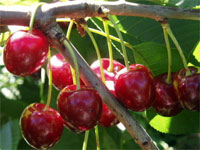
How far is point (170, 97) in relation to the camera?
1456 millimetres

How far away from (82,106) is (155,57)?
1.83ft

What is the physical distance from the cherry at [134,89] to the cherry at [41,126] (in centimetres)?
23

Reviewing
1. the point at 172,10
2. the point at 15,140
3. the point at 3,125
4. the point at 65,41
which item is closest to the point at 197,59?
the point at 172,10

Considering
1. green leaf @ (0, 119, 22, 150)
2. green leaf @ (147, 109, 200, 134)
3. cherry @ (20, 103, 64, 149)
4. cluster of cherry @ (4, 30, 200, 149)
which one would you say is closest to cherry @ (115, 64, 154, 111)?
cluster of cherry @ (4, 30, 200, 149)

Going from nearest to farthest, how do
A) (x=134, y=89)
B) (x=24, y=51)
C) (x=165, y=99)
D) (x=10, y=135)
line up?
(x=24, y=51)
(x=134, y=89)
(x=165, y=99)
(x=10, y=135)

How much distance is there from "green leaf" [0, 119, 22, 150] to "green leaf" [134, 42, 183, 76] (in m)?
1.07

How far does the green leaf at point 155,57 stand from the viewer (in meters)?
1.63

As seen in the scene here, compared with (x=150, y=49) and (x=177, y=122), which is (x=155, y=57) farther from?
(x=177, y=122)

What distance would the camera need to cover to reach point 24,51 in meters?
1.18

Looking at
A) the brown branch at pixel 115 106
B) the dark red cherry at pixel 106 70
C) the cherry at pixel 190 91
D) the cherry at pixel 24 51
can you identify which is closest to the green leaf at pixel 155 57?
the dark red cherry at pixel 106 70

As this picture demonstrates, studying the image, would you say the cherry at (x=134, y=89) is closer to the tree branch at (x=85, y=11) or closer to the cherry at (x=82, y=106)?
the cherry at (x=82, y=106)

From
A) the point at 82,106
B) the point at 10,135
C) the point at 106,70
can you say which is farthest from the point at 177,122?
the point at 10,135

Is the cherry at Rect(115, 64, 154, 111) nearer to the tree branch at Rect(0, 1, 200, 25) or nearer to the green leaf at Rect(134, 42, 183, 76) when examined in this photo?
the tree branch at Rect(0, 1, 200, 25)

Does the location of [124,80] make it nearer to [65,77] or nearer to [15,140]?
[65,77]
